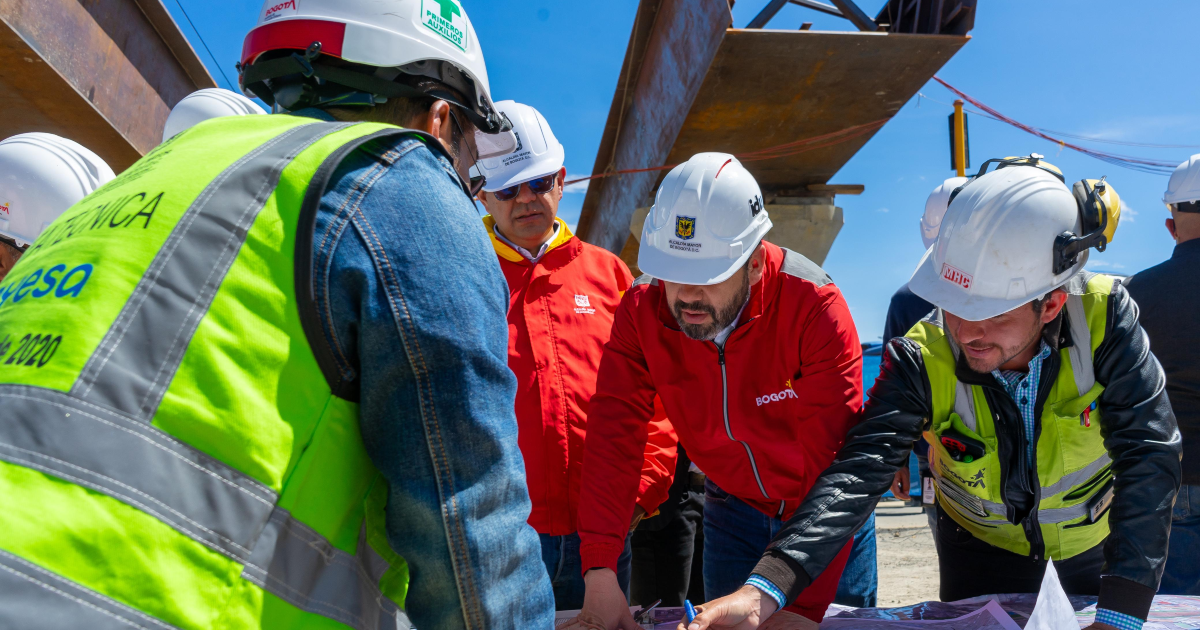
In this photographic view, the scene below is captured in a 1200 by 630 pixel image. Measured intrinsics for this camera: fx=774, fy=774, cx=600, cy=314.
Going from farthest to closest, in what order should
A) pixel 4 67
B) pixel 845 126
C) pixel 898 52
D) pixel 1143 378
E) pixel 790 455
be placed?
pixel 845 126
pixel 898 52
pixel 4 67
pixel 790 455
pixel 1143 378

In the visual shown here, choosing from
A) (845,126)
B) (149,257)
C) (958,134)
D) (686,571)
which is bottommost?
(686,571)

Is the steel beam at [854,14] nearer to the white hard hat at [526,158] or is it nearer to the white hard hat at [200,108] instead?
the white hard hat at [526,158]

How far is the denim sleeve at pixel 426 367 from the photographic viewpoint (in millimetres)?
983

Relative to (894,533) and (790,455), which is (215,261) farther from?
(894,533)

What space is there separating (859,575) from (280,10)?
240cm

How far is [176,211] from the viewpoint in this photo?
0.93m

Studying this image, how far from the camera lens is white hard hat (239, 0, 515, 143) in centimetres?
125

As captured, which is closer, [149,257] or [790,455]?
[149,257]

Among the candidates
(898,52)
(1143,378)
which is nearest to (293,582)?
(1143,378)

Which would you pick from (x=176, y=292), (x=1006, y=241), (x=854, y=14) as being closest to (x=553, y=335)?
(x=1006, y=241)

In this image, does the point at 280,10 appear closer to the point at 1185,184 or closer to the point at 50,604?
the point at 50,604

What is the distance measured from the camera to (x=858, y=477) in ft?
7.24

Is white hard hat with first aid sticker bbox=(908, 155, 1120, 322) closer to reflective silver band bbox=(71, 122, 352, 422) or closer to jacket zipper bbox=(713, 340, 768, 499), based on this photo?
jacket zipper bbox=(713, 340, 768, 499)

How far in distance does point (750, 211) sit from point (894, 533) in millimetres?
6586
